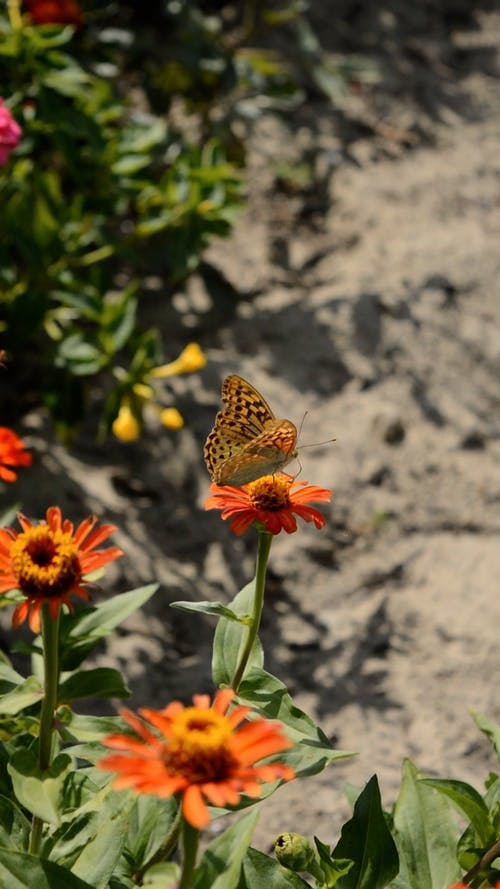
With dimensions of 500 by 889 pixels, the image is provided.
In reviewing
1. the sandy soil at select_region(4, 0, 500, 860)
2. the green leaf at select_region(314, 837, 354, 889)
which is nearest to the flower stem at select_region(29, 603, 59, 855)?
the green leaf at select_region(314, 837, 354, 889)

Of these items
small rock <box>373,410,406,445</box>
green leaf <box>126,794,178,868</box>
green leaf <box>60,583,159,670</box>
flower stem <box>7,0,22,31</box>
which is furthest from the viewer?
small rock <box>373,410,406,445</box>

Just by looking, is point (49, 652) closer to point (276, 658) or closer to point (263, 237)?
point (276, 658)

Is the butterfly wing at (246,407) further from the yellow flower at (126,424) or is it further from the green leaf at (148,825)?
the yellow flower at (126,424)

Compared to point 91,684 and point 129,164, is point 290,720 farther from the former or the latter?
point 129,164

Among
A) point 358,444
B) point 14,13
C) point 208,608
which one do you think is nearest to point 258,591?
point 208,608

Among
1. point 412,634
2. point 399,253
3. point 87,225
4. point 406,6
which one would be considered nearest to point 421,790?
point 412,634

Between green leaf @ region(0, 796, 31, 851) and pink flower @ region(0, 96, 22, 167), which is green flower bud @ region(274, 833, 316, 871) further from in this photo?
pink flower @ region(0, 96, 22, 167)

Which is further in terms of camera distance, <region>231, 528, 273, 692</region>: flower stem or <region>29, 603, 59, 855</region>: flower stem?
<region>231, 528, 273, 692</region>: flower stem
